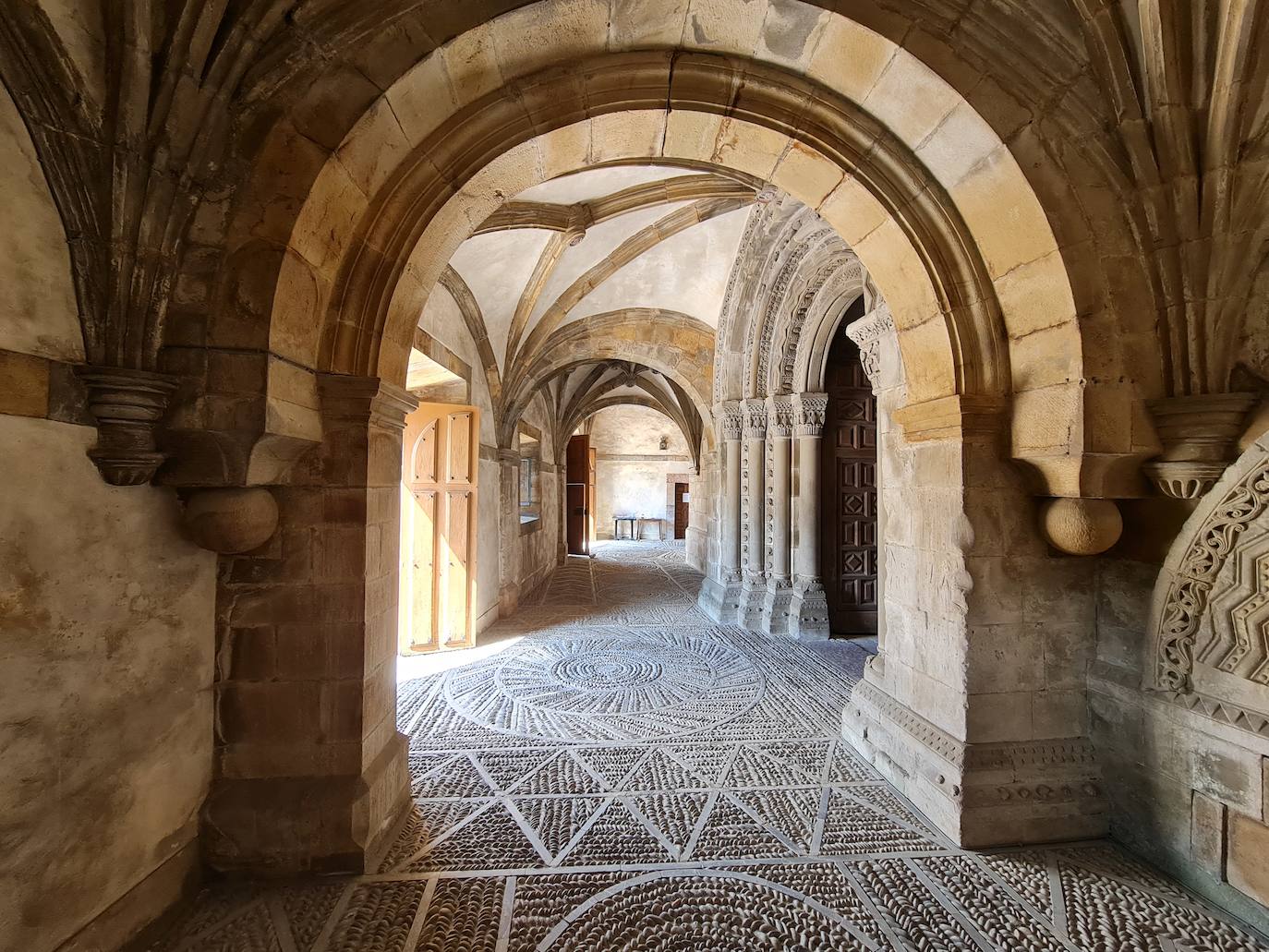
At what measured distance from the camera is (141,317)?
1520 mm

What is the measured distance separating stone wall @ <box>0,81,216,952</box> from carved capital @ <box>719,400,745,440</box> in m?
5.20

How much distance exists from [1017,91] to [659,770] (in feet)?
10.9

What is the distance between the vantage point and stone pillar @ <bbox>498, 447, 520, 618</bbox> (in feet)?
20.3

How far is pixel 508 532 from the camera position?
6.52 meters

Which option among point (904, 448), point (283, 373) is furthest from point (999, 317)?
point (283, 373)

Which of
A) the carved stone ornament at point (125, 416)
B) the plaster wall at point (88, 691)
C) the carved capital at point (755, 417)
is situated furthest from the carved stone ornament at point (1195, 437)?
the carved capital at point (755, 417)

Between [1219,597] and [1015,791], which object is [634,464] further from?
[1219,597]

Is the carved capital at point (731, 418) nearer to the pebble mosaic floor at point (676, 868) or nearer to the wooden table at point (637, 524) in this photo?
the pebble mosaic floor at point (676, 868)

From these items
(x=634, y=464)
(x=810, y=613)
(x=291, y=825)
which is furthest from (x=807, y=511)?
(x=634, y=464)

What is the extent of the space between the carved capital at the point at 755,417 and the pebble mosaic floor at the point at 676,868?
126 inches

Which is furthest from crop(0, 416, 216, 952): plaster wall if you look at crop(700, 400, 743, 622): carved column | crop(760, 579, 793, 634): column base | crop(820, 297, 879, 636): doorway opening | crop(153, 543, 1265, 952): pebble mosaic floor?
crop(820, 297, 879, 636): doorway opening

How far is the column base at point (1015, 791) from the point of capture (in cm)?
203

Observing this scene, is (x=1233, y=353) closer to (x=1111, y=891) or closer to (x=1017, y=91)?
(x=1017, y=91)

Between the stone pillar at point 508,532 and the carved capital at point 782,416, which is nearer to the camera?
the carved capital at point 782,416
